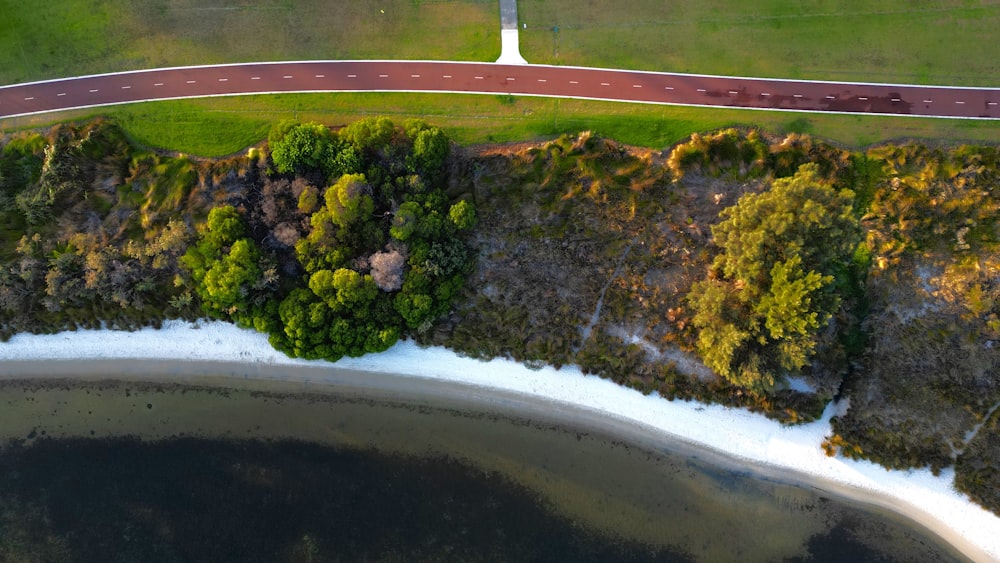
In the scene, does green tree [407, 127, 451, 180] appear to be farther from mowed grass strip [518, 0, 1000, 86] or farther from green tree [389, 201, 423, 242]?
mowed grass strip [518, 0, 1000, 86]

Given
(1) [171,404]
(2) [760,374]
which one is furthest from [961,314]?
(1) [171,404]

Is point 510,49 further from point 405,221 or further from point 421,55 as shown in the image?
point 405,221

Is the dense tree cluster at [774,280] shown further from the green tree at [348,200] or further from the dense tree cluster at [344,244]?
the green tree at [348,200]

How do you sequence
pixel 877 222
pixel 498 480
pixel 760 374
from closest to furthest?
pixel 760 374
pixel 877 222
pixel 498 480

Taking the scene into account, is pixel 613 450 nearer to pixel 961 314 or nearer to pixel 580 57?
pixel 961 314

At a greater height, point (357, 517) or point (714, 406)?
point (714, 406)

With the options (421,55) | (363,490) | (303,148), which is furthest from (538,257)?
(363,490)

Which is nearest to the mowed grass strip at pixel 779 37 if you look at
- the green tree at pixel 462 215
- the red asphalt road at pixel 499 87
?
the red asphalt road at pixel 499 87
